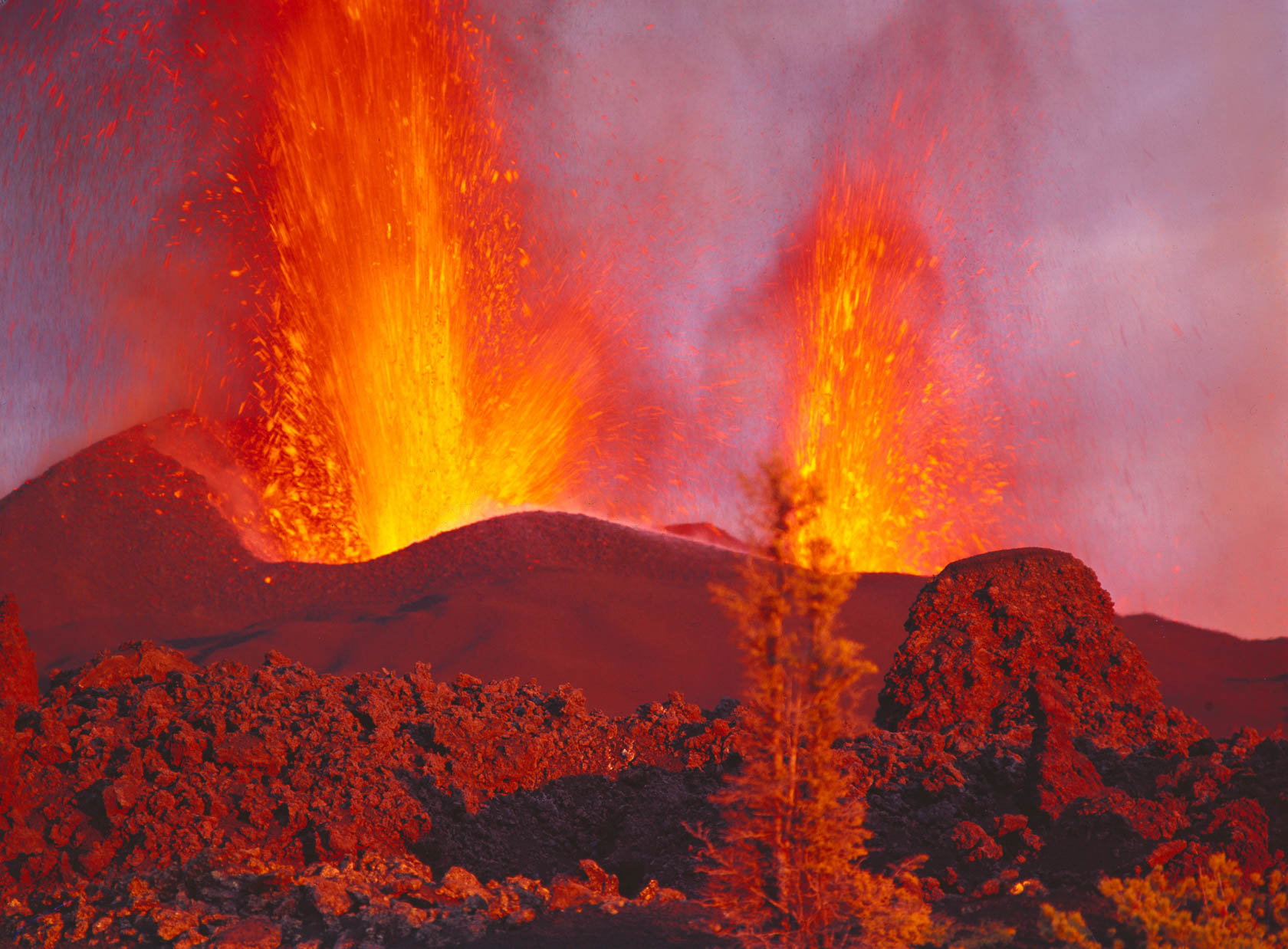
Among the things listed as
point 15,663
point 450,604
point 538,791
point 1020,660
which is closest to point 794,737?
point 538,791

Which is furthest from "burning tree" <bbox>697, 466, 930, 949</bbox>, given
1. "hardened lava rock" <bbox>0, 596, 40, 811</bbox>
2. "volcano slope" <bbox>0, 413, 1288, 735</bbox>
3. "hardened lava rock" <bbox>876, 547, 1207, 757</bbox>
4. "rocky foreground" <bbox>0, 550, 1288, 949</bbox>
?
"volcano slope" <bbox>0, 413, 1288, 735</bbox>

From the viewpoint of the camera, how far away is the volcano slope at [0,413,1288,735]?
22469 millimetres

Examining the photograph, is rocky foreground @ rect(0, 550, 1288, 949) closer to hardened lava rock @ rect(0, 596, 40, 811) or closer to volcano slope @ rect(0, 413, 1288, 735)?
hardened lava rock @ rect(0, 596, 40, 811)

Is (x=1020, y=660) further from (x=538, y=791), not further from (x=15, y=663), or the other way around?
(x=15, y=663)

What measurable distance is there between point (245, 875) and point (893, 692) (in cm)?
759

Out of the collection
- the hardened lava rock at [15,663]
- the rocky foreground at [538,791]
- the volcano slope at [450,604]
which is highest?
the volcano slope at [450,604]

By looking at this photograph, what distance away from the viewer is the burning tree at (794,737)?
5.54 metres

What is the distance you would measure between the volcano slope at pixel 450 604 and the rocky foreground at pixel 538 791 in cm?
687

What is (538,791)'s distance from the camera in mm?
10344

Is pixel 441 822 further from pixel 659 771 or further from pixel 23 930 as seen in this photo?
pixel 23 930

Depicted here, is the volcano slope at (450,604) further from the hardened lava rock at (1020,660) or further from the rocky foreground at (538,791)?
the rocky foreground at (538,791)

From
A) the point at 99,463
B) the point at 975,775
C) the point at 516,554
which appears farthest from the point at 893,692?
the point at 99,463

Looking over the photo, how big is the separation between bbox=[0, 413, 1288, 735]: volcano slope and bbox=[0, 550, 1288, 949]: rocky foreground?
22.6 ft

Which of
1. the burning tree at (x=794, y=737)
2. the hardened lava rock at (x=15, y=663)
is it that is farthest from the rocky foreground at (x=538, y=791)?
the burning tree at (x=794, y=737)
